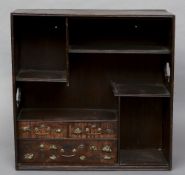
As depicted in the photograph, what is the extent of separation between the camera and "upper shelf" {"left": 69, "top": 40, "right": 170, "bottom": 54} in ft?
17.1

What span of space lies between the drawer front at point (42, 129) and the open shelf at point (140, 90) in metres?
0.47

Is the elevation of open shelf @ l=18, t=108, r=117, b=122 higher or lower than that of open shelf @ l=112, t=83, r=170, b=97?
lower

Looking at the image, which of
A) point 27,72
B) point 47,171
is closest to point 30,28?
point 27,72

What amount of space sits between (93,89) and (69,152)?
57cm

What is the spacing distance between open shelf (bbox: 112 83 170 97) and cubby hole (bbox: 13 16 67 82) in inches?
16.5

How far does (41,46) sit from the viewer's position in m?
5.57

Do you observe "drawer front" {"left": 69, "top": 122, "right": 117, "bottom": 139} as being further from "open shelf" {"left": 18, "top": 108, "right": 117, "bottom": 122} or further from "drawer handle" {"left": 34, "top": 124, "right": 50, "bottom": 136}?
"drawer handle" {"left": 34, "top": 124, "right": 50, "bottom": 136}

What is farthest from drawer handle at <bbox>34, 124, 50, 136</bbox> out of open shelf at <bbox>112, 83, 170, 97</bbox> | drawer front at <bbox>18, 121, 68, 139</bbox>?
open shelf at <bbox>112, 83, 170, 97</bbox>

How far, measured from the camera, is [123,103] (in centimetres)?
571

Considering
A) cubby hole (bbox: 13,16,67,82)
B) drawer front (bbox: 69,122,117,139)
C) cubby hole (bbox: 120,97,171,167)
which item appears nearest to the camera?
drawer front (bbox: 69,122,117,139)

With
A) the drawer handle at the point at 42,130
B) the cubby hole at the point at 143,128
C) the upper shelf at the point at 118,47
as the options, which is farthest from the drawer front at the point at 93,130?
the upper shelf at the point at 118,47

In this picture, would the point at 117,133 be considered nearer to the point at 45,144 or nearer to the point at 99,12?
the point at 45,144

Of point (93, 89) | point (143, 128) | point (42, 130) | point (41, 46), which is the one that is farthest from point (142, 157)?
point (41, 46)

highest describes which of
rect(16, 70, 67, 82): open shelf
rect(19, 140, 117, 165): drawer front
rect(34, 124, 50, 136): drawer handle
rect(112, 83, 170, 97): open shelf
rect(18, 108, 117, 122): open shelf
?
rect(16, 70, 67, 82): open shelf
